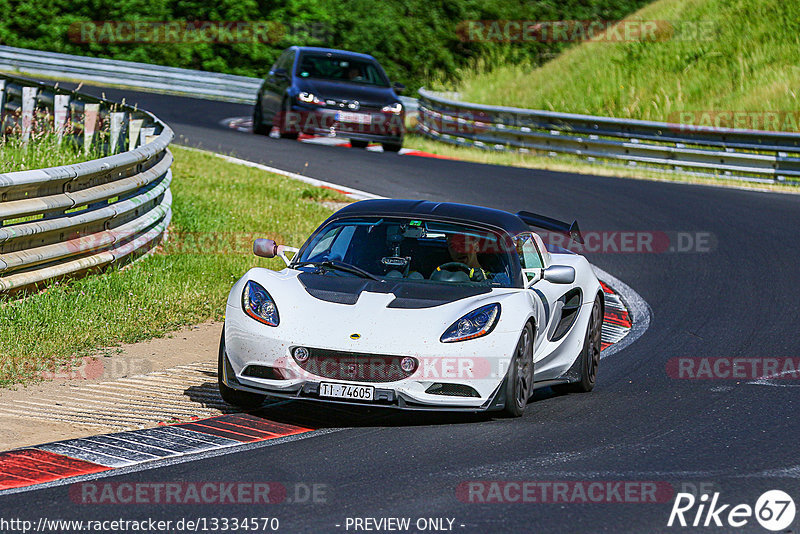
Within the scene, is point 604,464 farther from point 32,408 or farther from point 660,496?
point 32,408

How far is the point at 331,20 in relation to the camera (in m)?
44.6

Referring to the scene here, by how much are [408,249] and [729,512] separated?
3.38 meters

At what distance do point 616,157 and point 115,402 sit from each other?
17.1 m

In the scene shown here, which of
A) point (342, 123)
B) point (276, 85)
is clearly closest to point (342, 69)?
point (276, 85)

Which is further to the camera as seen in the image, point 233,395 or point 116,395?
point 116,395

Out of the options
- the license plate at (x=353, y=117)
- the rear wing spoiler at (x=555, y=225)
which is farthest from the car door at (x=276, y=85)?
the rear wing spoiler at (x=555, y=225)

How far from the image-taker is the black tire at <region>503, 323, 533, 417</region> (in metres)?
7.38

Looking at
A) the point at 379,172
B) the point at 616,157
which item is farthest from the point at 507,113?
A: the point at 379,172

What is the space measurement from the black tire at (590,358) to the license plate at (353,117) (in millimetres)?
13170

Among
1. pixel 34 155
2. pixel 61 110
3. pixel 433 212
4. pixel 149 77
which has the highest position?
pixel 433 212

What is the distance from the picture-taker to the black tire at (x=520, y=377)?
7.38 m

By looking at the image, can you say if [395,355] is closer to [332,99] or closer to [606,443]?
[606,443]

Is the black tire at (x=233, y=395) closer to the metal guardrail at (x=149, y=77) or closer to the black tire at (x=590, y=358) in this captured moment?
the black tire at (x=590, y=358)

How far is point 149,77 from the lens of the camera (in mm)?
35688
